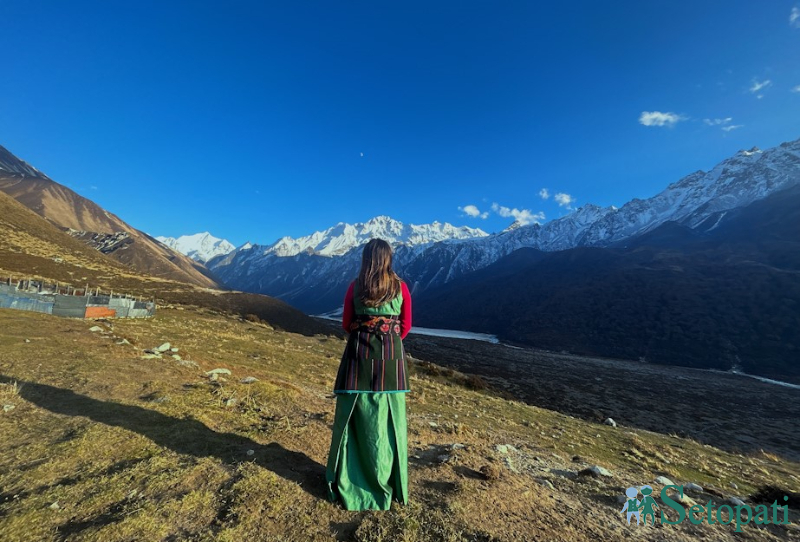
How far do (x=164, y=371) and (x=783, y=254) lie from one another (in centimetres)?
18613

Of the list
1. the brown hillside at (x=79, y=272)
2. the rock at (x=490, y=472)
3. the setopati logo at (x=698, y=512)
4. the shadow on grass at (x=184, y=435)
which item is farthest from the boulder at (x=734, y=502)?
the brown hillside at (x=79, y=272)

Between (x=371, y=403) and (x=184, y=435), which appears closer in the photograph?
(x=371, y=403)

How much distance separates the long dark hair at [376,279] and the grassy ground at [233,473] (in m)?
2.51

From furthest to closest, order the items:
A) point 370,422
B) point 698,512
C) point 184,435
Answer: point 184,435 < point 698,512 < point 370,422

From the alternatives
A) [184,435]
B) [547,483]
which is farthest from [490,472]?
[184,435]

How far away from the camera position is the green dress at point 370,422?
4422 millimetres

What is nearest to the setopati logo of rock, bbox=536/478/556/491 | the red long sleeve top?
rock, bbox=536/478/556/491

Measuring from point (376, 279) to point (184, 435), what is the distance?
14.5 feet

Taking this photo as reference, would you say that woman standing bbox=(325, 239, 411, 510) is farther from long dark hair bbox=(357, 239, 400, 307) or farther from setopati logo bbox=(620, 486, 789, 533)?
setopati logo bbox=(620, 486, 789, 533)

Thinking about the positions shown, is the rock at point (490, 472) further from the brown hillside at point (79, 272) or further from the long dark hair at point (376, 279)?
the brown hillside at point (79, 272)

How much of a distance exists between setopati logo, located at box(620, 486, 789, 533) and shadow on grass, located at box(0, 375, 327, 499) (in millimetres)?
4634

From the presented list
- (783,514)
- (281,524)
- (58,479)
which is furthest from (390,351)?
(783,514)

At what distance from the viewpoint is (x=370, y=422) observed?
456 centimetres

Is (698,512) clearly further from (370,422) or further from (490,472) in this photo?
(370,422)
